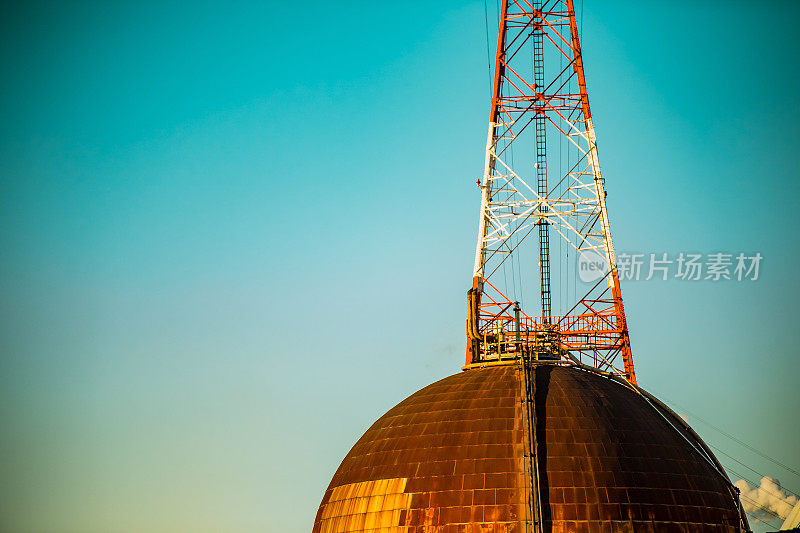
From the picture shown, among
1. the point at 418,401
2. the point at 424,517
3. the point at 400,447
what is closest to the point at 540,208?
the point at 418,401

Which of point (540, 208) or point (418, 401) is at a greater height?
point (540, 208)

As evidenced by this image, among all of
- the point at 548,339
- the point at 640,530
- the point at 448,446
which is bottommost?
the point at 640,530

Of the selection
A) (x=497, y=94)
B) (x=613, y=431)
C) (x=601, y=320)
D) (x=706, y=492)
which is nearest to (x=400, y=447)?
(x=613, y=431)

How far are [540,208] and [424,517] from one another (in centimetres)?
2440

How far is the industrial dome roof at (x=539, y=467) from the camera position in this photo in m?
38.3

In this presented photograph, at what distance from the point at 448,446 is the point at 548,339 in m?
10.3

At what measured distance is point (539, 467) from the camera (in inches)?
1534

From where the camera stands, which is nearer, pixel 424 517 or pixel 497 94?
pixel 424 517

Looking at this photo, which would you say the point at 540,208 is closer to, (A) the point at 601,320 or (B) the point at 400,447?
(A) the point at 601,320

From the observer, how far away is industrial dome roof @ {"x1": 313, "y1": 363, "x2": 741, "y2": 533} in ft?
126

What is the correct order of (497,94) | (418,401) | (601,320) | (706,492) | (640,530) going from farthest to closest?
1. (497,94)
2. (601,320)
3. (418,401)
4. (706,492)
5. (640,530)

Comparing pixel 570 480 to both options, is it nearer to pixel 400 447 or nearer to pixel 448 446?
pixel 448 446

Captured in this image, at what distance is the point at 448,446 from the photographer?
41.2 meters

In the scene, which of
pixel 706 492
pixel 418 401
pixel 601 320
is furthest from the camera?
pixel 601 320
